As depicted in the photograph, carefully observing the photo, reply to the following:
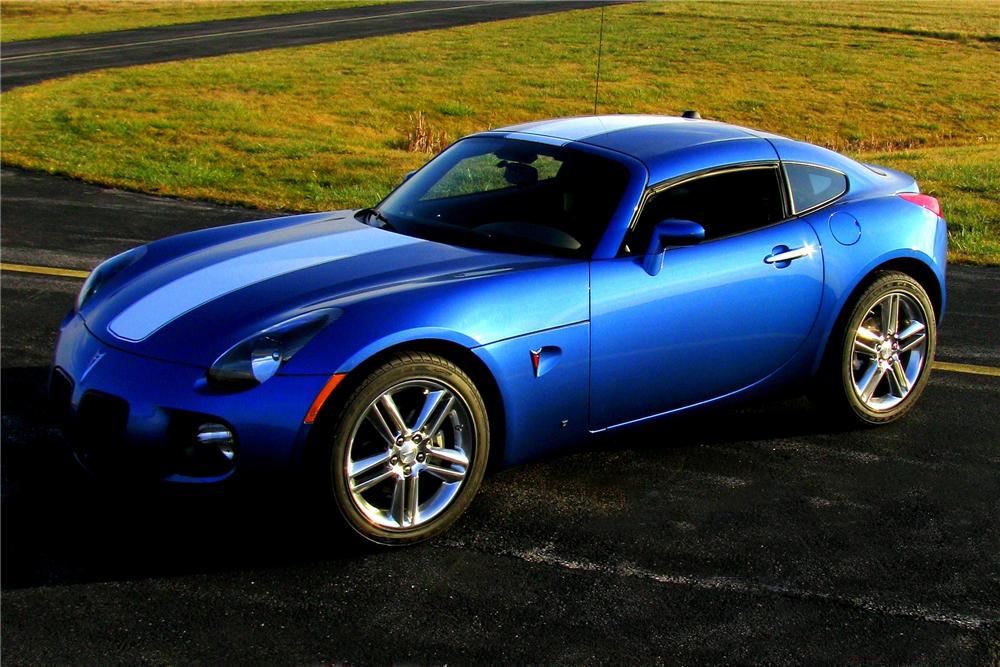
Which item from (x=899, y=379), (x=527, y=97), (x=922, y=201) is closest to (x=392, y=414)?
(x=899, y=379)

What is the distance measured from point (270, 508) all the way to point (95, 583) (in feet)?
2.10

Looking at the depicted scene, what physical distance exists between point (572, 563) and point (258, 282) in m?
1.67

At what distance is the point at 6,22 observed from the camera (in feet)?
139

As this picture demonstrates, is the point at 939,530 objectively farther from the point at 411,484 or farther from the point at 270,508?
the point at 270,508

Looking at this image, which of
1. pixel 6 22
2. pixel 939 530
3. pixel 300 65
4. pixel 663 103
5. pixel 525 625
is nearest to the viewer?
pixel 525 625

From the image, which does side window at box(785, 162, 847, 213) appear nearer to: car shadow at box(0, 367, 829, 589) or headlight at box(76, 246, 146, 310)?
car shadow at box(0, 367, 829, 589)

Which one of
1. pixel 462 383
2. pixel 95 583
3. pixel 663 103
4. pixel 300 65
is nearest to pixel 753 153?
pixel 462 383

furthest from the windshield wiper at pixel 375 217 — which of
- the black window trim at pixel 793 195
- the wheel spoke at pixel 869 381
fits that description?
the wheel spoke at pixel 869 381

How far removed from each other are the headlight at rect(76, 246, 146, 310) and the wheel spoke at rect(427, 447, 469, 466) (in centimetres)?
176

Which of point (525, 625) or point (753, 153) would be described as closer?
point (525, 625)

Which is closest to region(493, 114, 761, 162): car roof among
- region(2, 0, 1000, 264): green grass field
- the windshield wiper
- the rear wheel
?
Answer: the windshield wiper

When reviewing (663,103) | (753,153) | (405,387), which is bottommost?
(663,103)

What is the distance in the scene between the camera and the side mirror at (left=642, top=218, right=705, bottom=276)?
16.0 ft

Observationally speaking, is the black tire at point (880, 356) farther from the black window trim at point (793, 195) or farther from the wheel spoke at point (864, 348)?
the black window trim at point (793, 195)
